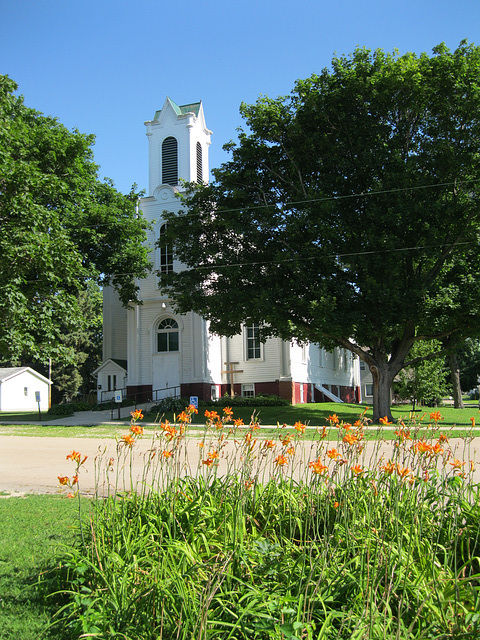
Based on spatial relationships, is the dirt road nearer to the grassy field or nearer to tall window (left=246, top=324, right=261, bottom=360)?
the grassy field

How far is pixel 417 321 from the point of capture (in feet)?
70.2

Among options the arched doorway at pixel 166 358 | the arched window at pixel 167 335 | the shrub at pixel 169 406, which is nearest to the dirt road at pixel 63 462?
the shrub at pixel 169 406

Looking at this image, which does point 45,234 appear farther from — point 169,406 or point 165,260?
point 165,260

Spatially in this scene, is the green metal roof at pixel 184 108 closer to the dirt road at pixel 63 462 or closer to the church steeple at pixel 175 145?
the church steeple at pixel 175 145

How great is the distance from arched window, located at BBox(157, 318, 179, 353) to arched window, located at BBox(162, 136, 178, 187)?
902 cm

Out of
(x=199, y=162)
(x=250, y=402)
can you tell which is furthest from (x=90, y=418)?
(x=199, y=162)

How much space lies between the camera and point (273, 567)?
3645 millimetres

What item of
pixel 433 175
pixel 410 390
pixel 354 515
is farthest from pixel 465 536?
pixel 410 390

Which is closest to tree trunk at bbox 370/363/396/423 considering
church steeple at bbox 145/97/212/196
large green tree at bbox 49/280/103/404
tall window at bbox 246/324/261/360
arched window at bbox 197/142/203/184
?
tall window at bbox 246/324/261/360

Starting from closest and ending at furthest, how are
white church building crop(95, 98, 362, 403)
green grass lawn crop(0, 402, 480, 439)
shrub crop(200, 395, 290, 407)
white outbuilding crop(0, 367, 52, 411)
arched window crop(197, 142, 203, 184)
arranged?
1. green grass lawn crop(0, 402, 480, 439)
2. shrub crop(200, 395, 290, 407)
3. white church building crop(95, 98, 362, 403)
4. arched window crop(197, 142, 203, 184)
5. white outbuilding crop(0, 367, 52, 411)

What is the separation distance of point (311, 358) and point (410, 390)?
7.54 m

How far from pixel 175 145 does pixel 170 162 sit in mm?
1134

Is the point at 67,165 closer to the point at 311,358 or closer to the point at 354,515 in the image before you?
the point at 311,358

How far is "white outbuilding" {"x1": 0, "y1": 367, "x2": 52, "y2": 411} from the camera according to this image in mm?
54344
